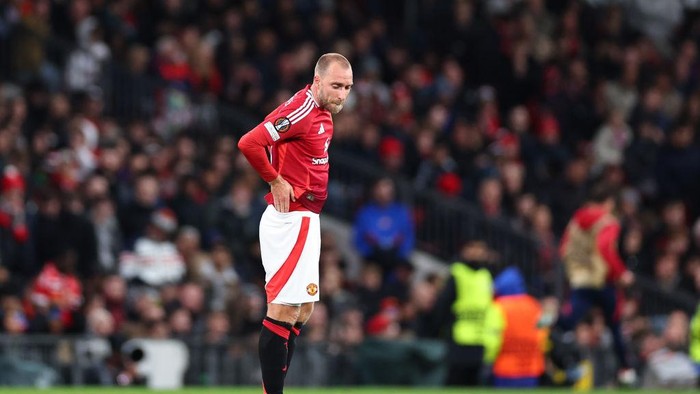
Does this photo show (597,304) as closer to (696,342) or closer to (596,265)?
(596,265)

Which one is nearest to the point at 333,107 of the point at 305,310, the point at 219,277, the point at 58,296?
the point at 305,310

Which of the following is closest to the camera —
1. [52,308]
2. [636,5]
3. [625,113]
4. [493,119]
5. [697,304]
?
[52,308]

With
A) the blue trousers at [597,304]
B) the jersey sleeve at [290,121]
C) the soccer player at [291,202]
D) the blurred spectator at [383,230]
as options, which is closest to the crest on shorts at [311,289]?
the soccer player at [291,202]

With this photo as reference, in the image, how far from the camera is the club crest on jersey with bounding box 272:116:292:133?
1020cm

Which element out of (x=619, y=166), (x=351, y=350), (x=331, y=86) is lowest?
(x=351, y=350)

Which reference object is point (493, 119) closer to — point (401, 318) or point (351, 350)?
point (401, 318)

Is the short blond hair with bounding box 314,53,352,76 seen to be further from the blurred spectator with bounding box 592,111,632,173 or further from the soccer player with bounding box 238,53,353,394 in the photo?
the blurred spectator with bounding box 592,111,632,173

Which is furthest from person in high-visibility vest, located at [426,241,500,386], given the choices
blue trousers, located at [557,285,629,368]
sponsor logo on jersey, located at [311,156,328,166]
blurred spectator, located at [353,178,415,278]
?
sponsor logo on jersey, located at [311,156,328,166]

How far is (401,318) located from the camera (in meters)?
19.5

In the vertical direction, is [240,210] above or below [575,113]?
below

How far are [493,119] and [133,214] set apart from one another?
21.8 feet

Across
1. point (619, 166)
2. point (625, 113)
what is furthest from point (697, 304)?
point (625, 113)

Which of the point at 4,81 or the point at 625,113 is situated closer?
the point at 4,81

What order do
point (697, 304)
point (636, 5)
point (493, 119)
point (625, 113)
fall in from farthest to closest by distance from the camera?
point (636, 5) → point (625, 113) → point (493, 119) → point (697, 304)
